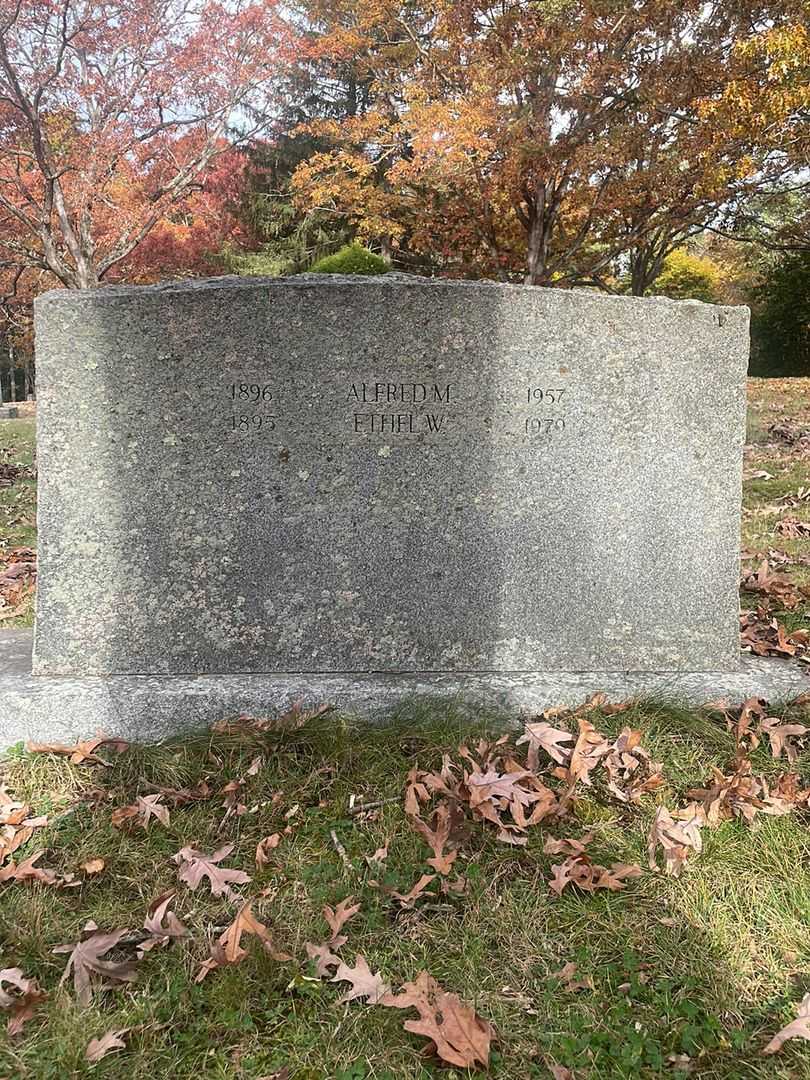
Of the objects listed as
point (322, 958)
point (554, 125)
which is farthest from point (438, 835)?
point (554, 125)

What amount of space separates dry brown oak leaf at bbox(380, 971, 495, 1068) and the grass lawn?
0.03 meters

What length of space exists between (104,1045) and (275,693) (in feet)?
4.44

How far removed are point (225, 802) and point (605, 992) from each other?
127 centimetres

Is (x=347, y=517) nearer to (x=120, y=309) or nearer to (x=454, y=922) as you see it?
(x=120, y=309)

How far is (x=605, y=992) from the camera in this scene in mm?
1849

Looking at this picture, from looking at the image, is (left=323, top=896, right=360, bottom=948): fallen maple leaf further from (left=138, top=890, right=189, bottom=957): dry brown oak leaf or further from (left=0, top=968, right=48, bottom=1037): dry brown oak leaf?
(left=0, top=968, right=48, bottom=1037): dry brown oak leaf

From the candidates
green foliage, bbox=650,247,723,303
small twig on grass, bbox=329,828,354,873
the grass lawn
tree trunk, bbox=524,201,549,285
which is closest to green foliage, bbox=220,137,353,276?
tree trunk, bbox=524,201,549,285

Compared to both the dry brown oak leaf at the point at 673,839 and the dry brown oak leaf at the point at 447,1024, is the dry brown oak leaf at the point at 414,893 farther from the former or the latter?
the dry brown oak leaf at the point at 673,839

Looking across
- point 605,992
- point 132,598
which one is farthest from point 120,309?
point 605,992

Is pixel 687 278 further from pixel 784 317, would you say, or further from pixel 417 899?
pixel 417 899

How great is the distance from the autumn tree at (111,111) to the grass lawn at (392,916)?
1100 centimetres

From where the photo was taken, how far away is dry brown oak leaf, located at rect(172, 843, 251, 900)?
2164 mm

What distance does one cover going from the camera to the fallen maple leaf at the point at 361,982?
1827 mm

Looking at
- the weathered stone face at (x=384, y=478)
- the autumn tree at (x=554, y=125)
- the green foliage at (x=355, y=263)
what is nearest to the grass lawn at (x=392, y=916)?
the weathered stone face at (x=384, y=478)
